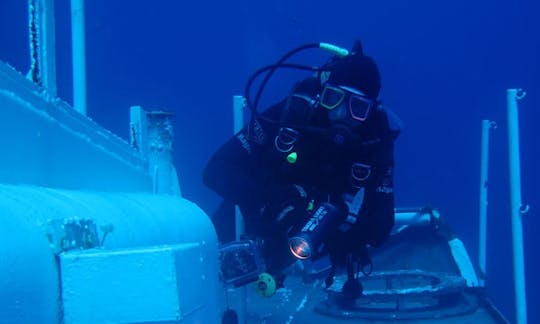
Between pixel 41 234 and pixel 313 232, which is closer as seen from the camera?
pixel 41 234

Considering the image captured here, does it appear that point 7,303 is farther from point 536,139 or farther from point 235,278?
point 536,139

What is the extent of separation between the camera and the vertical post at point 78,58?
224cm

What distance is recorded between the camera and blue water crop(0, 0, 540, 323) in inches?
187

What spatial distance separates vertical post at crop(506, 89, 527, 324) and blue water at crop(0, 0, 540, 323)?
1.91m

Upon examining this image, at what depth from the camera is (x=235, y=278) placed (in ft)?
6.04

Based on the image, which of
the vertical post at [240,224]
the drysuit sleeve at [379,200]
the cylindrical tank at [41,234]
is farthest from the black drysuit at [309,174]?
the cylindrical tank at [41,234]

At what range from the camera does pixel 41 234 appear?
31.7 inches

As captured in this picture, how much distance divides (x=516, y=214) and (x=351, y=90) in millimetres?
1045

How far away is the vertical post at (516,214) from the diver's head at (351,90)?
2.61 feet

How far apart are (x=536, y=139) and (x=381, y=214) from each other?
2887 mm

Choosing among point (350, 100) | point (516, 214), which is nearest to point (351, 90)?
point (350, 100)

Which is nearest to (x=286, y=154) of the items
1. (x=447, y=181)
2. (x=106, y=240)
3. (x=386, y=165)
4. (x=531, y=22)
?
(x=386, y=165)

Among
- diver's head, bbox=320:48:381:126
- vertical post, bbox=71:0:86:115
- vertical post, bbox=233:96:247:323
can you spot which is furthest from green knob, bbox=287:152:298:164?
vertical post, bbox=71:0:86:115

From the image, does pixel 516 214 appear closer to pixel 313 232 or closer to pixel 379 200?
pixel 379 200
